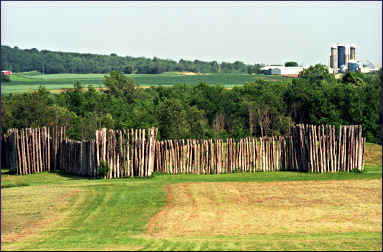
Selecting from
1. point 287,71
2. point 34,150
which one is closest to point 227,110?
point 287,71

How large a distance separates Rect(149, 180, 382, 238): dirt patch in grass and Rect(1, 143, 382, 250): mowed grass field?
2 cm

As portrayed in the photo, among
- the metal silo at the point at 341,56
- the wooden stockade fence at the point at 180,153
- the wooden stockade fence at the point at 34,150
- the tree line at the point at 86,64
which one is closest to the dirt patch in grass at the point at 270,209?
the wooden stockade fence at the point at 180,153

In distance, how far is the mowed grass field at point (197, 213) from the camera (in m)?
15.0

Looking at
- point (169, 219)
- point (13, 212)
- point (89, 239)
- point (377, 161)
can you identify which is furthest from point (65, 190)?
point (377, 161)

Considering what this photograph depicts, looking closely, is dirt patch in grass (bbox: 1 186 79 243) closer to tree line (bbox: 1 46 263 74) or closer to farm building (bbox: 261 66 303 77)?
farm building (bbox: 261 66 303 77)

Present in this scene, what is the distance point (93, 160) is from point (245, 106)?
27.0 meters

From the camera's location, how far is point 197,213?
18.8m

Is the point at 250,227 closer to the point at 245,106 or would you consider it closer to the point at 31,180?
the point at 31,180

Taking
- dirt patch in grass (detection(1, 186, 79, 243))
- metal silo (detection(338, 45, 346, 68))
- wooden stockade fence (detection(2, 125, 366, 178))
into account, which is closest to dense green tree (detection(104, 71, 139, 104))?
metal silo (detection(338, 45, 346, 68))

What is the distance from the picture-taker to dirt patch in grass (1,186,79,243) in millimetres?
17062

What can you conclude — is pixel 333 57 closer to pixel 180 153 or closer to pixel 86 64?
pixel 180 153

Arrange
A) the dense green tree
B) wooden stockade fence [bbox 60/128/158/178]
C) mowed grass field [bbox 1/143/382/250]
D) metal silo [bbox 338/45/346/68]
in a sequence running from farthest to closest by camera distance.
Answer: metal silo [bbox 338/45/346/68], the dense green tree, wooden stockade fence [bbox 60/128/158/178], mowed grass field [bbox 1/143/382/250]

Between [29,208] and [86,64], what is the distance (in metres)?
138

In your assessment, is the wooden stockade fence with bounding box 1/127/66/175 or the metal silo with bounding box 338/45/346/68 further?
the metal silo with bounding box 338/45/346/68
